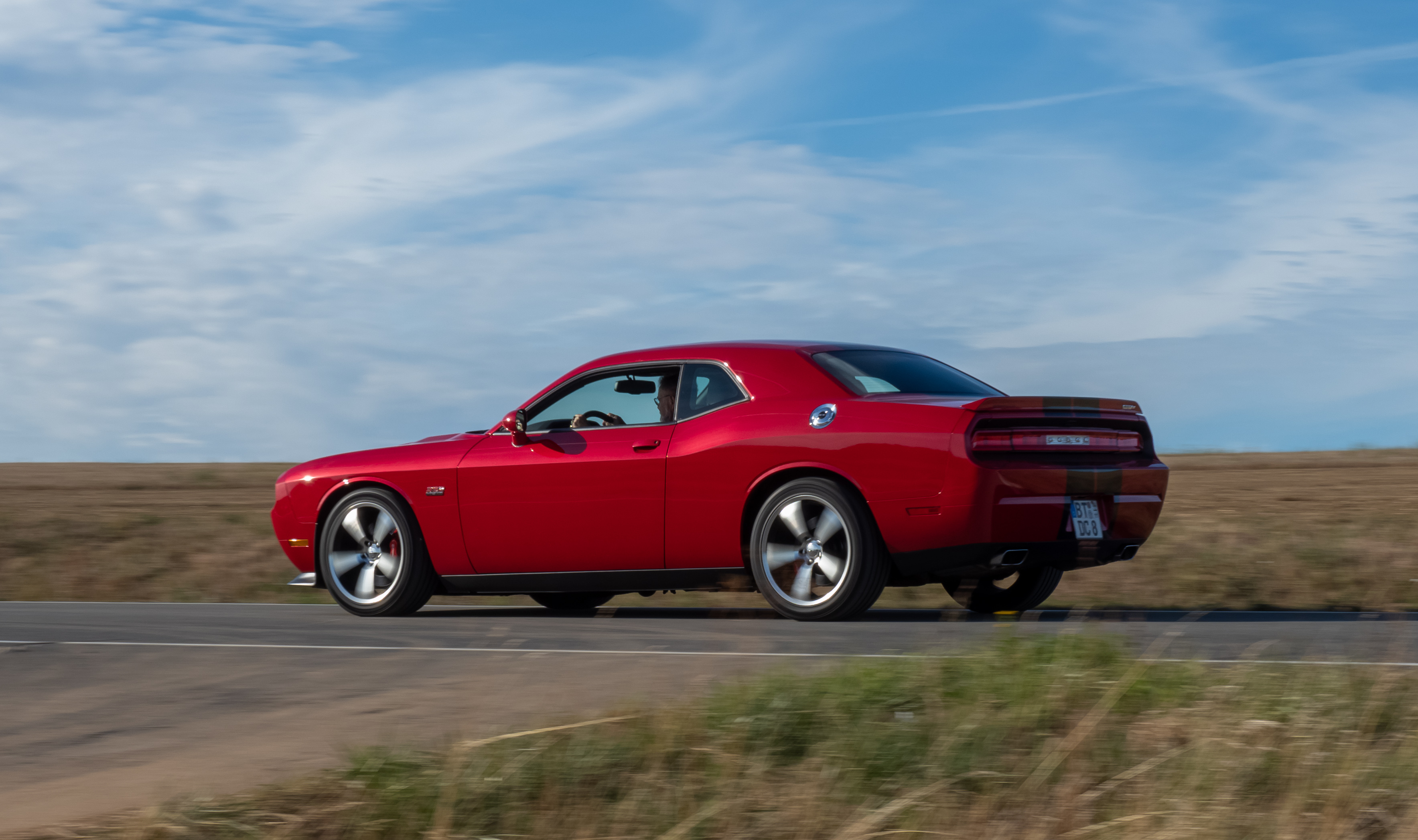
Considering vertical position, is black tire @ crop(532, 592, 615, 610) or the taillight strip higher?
the taillight strip

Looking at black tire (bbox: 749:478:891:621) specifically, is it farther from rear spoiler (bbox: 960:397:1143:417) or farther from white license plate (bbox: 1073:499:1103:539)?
white license plate (bbox: 1073:499:1103:539)

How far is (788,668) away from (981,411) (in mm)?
2655

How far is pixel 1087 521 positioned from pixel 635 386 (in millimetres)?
2668

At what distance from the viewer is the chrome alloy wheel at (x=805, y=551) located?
833 centimetres

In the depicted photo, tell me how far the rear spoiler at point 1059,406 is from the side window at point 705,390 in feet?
4.62

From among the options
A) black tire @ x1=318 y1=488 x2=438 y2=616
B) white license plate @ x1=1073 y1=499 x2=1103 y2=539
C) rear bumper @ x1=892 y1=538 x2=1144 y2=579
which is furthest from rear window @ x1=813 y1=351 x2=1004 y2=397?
black tire @ x1=318 y1=488 x2=438 y2=616

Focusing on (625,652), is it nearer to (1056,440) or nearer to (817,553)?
(817,553)

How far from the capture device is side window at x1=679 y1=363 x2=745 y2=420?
888 centimetres

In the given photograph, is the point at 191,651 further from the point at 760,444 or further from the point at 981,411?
the point at 981,411

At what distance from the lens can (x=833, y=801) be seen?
4.02m

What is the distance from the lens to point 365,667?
707cm

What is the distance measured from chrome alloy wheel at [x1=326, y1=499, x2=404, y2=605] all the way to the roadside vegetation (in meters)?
5.04

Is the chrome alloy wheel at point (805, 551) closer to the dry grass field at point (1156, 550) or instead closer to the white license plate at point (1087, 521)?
the white license plate at point (1087, 521)

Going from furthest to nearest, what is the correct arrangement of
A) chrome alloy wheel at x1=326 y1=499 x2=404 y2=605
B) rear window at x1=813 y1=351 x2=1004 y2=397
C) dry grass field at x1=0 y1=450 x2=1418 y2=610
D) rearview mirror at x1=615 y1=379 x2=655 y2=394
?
1. dry grass field at x1=0 y1=450 x2=1418 y2=610
2. chrome alloy wheel at x1=326 y1=499 x2=404 y2=605
3. rearview mirror at x1=615 y1=379 x2=655 y2=394
4. rear window at x1=813 y1=351 x2=1004 y2=397
